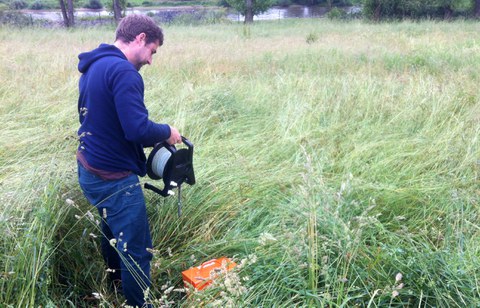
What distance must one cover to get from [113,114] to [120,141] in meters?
0.16

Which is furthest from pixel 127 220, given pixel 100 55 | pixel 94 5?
pixel 94 5

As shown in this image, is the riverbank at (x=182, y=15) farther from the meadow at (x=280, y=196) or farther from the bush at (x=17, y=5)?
the meadow at (x=280, y=196)

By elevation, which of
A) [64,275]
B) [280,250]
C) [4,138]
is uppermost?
[4,138]

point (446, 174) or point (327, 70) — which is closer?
point (446, 174)

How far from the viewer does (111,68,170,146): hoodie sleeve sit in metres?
2.36

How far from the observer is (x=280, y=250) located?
263 cm

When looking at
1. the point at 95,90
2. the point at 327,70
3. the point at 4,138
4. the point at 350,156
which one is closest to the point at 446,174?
the point at 350,156

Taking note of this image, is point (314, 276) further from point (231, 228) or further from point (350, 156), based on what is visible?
point (350, 156)

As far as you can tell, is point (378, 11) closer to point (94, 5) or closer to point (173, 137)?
point (173, 137)

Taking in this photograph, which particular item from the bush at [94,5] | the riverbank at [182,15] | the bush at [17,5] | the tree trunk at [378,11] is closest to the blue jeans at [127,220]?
the riverbank at [182,15]

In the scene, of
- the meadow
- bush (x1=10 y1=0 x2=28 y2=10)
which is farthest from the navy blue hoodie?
bush (x1=10 y1=0 x2=28 y2=10)

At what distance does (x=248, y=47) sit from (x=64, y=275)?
31.8 ft

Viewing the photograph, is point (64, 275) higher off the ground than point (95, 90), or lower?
lower

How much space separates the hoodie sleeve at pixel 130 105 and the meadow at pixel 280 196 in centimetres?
50
